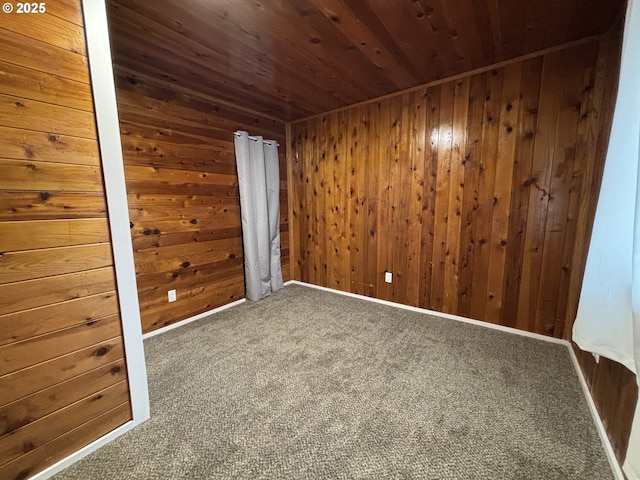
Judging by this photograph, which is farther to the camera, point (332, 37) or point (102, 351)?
point (332, 37)

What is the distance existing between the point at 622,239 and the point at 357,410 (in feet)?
4.49

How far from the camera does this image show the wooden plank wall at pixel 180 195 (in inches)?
84.7

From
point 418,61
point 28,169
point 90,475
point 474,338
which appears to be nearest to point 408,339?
point 474,338

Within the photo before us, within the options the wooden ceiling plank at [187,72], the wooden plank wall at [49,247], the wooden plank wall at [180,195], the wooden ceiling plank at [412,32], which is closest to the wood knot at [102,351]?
the wooden plank wall at [49,247]

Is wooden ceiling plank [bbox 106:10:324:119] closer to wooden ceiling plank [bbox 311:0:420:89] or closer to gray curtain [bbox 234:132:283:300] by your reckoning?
gray curtain [bbox 234:132:283:300]

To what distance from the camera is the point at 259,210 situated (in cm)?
298

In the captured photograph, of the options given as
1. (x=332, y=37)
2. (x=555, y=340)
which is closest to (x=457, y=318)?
(x=555, y=340)

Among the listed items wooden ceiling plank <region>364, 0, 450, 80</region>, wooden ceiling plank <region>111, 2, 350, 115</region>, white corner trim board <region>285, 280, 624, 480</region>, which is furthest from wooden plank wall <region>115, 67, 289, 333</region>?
wooden ceiling plank <region>364, 0, 450, 80</region>

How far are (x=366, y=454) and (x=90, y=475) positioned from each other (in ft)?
3.84

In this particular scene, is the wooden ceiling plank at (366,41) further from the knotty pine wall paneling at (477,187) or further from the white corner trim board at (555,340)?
the white corner trim board at (555,340)

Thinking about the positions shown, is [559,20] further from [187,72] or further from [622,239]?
[187,72]

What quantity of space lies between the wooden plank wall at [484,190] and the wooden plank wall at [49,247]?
2.30 m

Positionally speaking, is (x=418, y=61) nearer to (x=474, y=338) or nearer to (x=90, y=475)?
(x=474, y=338)

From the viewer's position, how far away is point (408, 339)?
2143mm
